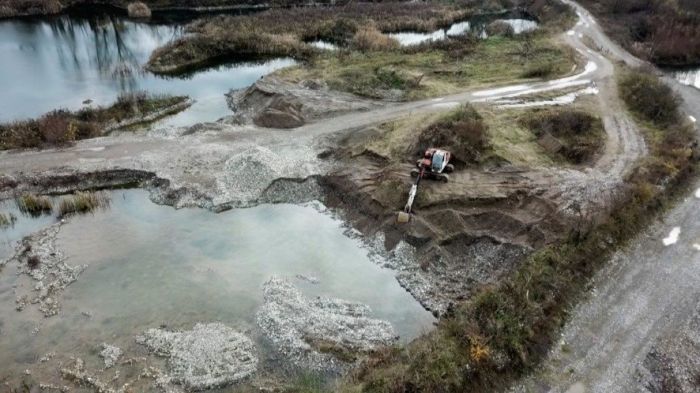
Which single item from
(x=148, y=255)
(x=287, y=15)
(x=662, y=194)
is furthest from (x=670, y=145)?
(x=287, y=15)

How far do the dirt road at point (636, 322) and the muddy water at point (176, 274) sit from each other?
5.94 m

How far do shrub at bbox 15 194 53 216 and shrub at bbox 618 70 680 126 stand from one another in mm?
41011

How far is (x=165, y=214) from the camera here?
94.9 ft

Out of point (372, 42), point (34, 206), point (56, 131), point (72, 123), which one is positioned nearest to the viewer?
point (34, 206)

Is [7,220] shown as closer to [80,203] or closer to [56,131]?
[80,203]

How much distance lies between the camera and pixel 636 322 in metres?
20.5

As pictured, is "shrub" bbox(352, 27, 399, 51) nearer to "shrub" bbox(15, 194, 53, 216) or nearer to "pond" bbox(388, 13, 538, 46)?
"pond" bbox(388, 13, 538, 46)

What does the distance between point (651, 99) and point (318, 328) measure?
107ft

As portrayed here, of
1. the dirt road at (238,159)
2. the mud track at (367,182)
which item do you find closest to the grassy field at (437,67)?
the mud track at (367,182)

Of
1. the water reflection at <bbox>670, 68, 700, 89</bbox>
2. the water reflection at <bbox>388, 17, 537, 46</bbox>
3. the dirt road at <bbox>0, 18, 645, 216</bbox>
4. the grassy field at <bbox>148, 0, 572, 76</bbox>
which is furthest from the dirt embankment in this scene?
the water reflection at <bbox>670, 68, 700, 89</bbox>

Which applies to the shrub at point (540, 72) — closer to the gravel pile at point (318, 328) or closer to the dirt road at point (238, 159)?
the dirt road at point (238, 159)

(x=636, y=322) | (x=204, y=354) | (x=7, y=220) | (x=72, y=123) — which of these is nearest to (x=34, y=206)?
(x=7, y=220)

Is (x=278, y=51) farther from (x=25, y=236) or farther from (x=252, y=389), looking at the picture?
(x=252, y=389)

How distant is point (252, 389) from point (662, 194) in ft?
81.6
